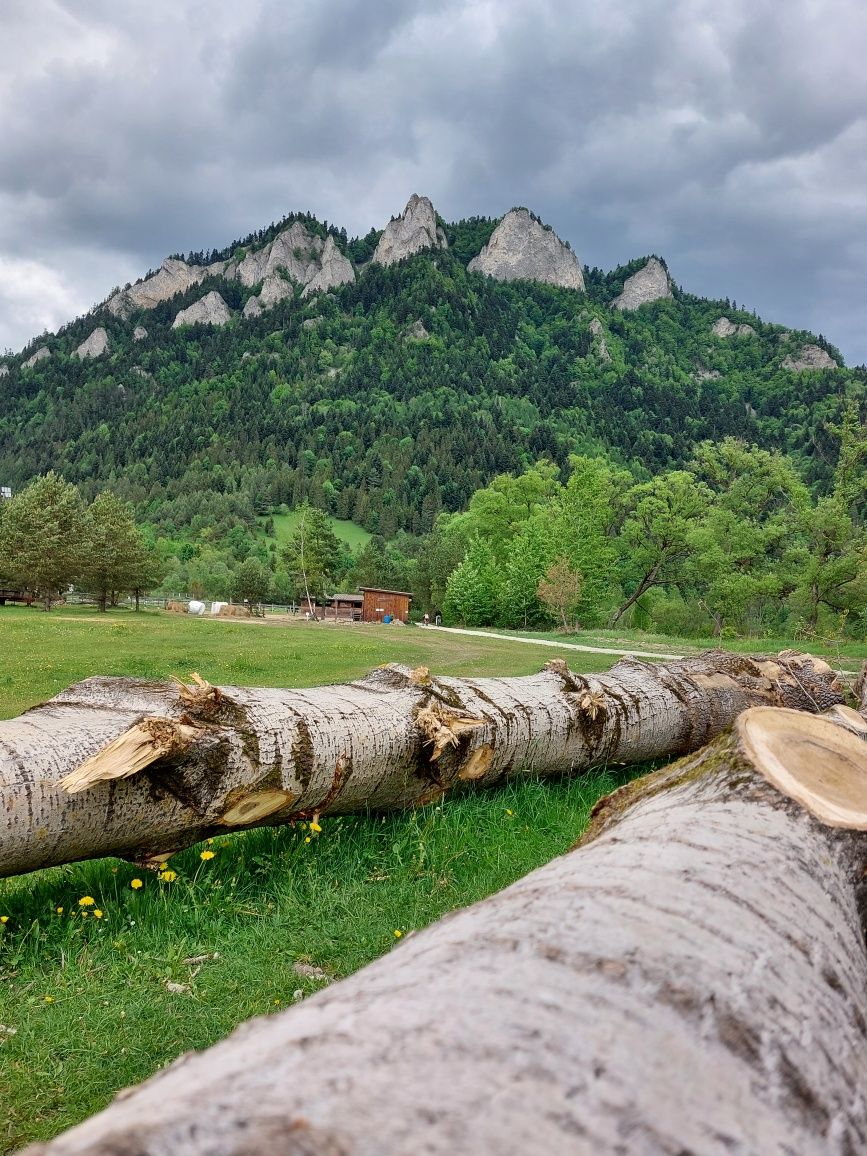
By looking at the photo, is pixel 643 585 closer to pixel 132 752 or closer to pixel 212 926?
pixel 212 926

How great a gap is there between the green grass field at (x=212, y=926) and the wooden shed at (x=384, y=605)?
195ft

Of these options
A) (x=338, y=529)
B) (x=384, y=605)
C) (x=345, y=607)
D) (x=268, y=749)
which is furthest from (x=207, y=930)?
(x=338, y=529)

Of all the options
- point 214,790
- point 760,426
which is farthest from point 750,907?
point 760,426

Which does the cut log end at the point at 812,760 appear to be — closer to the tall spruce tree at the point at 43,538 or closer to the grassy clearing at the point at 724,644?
the grassy clearing at the point at 724,644

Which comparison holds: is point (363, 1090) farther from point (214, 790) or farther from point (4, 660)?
point (4, 660)

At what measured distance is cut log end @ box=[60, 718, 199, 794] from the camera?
3.56 metres

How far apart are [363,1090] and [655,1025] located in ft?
1.73

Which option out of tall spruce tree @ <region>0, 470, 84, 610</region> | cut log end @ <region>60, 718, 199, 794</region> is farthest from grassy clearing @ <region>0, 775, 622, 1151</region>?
tall spruce tree @ <region>0, 470, 84, 610</region>

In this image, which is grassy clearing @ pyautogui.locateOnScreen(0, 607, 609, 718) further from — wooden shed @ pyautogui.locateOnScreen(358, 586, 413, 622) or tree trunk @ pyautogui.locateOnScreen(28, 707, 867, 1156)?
wooden shed @ pyautogui.locateOnScreen(358, 586, 413, 622)

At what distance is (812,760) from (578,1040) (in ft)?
7.15

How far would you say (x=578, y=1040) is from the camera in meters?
1.08

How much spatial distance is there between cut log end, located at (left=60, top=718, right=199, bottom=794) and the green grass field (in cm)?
83

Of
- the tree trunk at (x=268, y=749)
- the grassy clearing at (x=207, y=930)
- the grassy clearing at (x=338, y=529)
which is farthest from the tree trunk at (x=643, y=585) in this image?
the grassy clearing at (x=338, y=529)

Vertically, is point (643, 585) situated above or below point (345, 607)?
above
